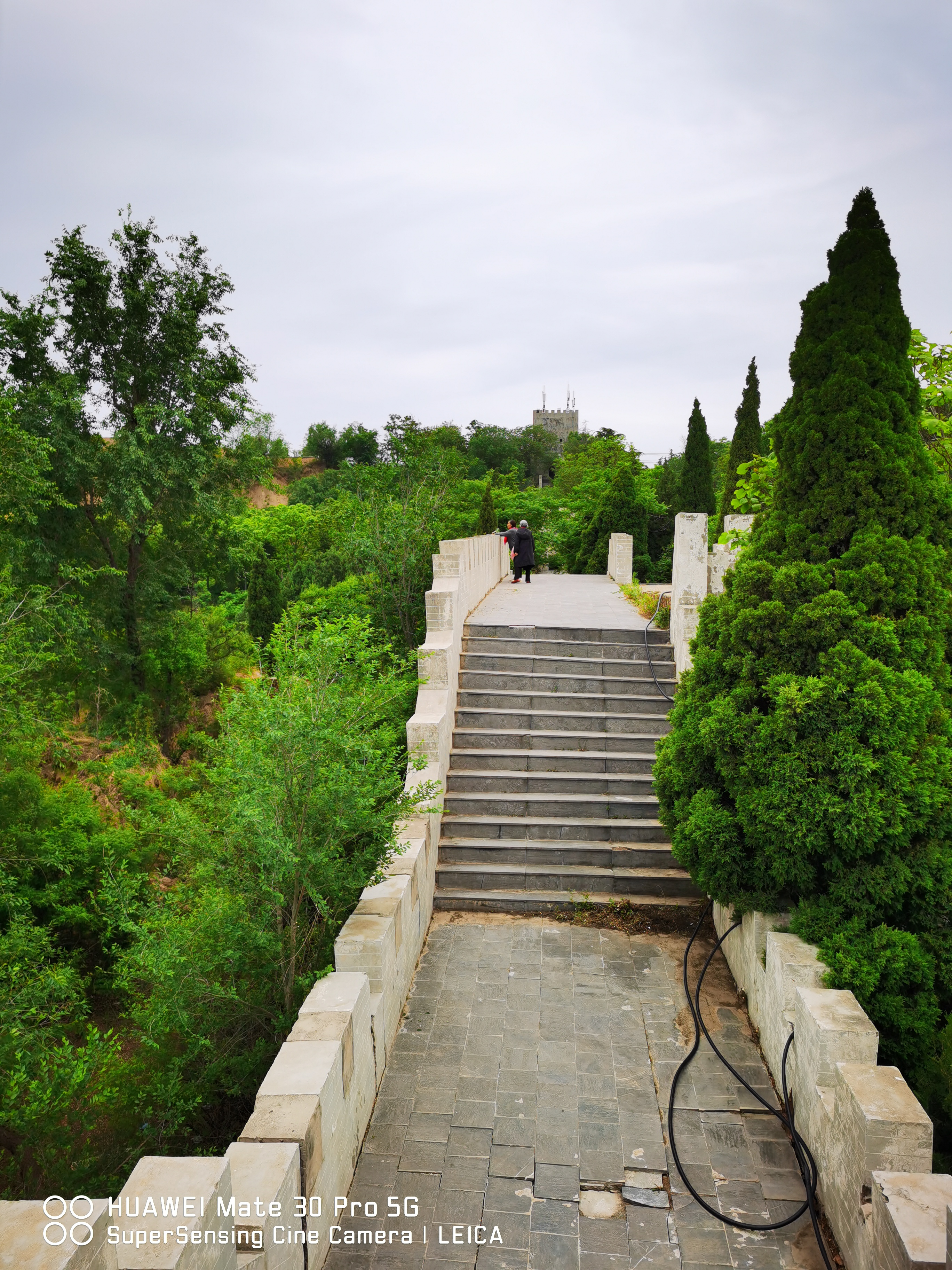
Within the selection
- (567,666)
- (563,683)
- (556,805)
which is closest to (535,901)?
(556,805)

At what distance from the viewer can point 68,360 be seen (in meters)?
15.4

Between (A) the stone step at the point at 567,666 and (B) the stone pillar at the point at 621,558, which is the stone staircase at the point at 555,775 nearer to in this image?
(A) the stone step at the point at 567,666

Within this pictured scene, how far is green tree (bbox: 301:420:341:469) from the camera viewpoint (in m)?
73.8

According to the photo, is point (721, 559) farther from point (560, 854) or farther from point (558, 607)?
point (560, 854)

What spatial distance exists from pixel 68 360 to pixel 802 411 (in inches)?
583

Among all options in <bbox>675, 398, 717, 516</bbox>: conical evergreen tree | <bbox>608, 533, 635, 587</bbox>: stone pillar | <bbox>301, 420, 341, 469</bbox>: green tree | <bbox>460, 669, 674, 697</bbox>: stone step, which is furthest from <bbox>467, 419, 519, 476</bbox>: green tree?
<bbox>460, 669, 674, 697</bbox>: stone step

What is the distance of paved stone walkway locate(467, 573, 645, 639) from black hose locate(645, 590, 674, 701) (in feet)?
0.48

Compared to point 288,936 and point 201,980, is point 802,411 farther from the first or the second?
point 201,980

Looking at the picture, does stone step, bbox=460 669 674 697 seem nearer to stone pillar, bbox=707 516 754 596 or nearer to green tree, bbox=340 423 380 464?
stone pillar, bbox=707 516 754 596

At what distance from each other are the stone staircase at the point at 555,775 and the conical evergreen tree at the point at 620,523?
47.0 ft

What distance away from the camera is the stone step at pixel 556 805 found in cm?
751

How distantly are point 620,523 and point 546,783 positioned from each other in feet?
57.4

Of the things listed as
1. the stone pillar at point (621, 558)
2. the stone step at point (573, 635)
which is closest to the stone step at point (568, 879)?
the stone step at point (573, 635)

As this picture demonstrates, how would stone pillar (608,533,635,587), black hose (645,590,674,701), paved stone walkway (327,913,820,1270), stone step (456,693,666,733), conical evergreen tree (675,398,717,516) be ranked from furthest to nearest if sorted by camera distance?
conical evergreen tree (675,398,717,516) < stone pillar (608,533,635,587) < black hose (645,590,674,701) < stone step (456,693,666,733) < paved stone walkway (327,913,820,1270)
